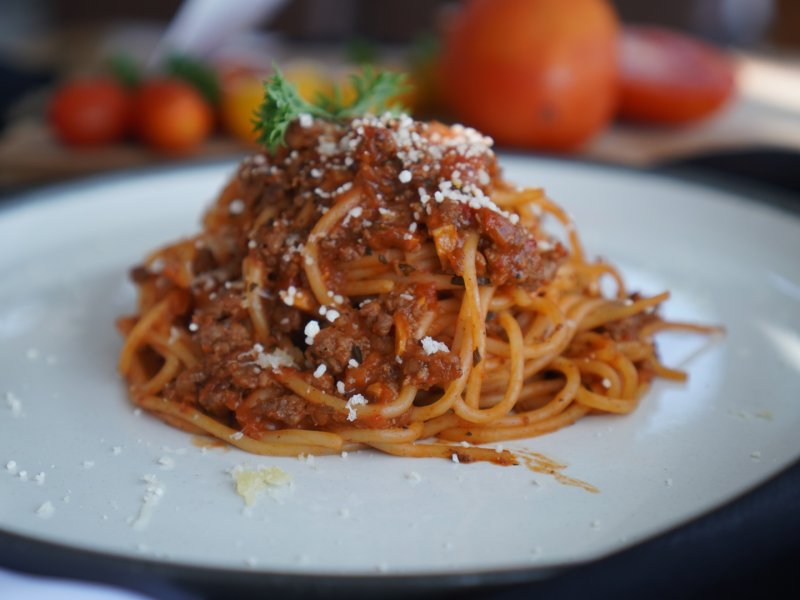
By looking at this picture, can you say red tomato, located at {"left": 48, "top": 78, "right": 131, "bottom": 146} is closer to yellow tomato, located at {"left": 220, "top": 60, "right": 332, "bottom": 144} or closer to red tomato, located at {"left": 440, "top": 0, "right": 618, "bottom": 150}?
yellow tomato, located at {"left": 220, "top": 60, "right": 332, "bottom": 144}

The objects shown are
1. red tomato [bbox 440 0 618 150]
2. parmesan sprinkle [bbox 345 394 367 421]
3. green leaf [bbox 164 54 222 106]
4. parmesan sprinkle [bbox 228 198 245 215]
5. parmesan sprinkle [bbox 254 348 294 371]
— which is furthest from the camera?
green leaf [bbox 164 54 222 106]

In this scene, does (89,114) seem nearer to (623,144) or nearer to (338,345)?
(623,144)

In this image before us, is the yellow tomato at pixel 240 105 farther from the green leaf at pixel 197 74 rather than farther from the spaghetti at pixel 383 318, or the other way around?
the spaghetti at pixel 383 318

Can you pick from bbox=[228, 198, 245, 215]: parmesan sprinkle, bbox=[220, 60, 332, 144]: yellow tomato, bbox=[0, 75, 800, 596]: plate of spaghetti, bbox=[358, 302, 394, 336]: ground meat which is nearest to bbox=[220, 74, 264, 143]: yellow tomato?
bbox=[220, 60, 332, 144]: yellow tomato

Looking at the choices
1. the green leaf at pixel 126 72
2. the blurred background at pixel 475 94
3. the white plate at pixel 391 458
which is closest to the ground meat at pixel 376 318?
the white plate at pixel 391 458

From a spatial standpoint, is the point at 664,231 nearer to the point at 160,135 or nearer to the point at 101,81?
the point at 160,135

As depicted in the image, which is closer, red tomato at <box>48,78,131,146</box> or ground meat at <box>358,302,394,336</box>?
ground meat at <box>358,302,394,336</box>

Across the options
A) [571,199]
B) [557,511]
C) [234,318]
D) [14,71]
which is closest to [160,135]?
[14,71]
